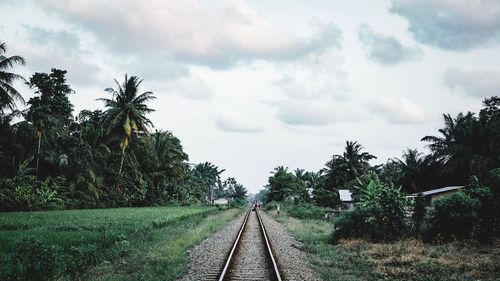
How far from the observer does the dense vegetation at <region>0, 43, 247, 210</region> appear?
93.7 feet

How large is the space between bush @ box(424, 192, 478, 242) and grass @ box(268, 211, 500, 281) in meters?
0.80

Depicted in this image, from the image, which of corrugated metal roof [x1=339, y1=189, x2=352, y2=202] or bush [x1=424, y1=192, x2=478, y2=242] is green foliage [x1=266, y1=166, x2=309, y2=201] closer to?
corrugated metal roof [x1=339, y1=189, x2=352, y2=202]

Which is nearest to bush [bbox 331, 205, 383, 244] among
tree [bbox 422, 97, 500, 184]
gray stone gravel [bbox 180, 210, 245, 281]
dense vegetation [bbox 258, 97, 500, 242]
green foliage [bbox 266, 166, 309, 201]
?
dense vegetation [bbox 258, 97, 500, 242]

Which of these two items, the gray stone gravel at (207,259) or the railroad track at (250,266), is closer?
the railroad track at (250,266)

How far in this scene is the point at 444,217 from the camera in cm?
1458

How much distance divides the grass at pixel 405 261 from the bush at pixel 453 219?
2.62 feet

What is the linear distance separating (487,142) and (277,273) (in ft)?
114

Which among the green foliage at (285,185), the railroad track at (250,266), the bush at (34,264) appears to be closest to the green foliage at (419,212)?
the railroad track at (250,266)

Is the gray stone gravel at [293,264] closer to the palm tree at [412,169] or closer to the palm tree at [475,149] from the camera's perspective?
the palm tree at [475,149]

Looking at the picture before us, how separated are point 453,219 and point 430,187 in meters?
38.3

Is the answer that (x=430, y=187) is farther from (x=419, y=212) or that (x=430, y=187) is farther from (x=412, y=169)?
(x=419, y=212)

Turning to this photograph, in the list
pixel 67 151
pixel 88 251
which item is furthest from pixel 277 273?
pixel 67 151

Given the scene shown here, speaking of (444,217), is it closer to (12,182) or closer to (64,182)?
(12,182)

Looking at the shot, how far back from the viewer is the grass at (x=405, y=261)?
369 inches
